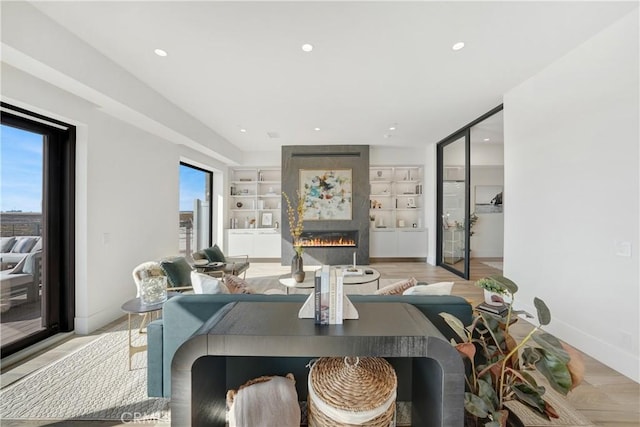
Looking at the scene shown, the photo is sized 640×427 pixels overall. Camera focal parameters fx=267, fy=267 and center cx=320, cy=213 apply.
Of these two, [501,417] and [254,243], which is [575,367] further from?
[254,243]

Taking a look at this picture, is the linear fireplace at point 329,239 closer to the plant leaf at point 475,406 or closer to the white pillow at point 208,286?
the white pillow at point 208,286

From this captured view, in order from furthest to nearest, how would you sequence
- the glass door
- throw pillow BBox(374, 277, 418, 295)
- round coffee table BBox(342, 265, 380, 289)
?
the glass door, round coffee table BBox(342, 265, 380, 289), throw pillow BBox(374, 277, 418, 295)

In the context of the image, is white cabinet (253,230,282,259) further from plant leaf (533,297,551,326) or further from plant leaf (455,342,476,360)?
plant leaf (533,297,551,326)

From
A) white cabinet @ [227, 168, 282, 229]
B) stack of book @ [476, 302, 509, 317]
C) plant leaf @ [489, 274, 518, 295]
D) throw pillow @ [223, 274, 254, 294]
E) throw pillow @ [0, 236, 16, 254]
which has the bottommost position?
stack of book @ [476, 302, 509, 317]

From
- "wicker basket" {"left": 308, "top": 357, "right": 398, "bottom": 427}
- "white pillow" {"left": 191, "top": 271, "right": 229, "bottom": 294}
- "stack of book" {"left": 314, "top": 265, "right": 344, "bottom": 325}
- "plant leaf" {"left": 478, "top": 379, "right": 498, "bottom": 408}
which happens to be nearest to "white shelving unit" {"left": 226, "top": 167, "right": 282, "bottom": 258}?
"white pillow" {"left": 191, "top": 271, "right": 229, "bottom": 294}

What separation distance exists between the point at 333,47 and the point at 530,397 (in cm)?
285

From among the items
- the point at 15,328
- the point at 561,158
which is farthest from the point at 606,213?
the point at 15,328

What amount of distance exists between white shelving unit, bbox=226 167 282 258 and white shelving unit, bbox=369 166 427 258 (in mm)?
2538

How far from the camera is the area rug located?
5.82 ft

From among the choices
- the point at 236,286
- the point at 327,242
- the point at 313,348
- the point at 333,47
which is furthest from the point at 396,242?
the point at 313,348

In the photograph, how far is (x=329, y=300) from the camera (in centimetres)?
132

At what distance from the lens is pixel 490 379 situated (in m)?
1.32

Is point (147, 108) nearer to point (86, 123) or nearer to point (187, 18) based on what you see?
point (86, 123)

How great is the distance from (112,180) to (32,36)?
173cm
